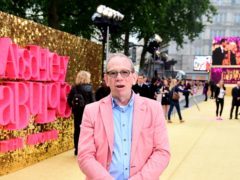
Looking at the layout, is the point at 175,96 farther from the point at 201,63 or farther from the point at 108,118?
the point at 201,63

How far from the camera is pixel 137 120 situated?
10.6 ft

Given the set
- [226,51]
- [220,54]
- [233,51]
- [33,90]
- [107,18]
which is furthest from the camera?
[220,54]

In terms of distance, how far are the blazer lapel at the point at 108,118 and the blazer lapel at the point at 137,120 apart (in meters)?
0.15

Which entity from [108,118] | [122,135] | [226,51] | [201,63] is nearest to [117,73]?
[108,118]

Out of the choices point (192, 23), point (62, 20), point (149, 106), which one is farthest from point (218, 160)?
point (192, 23)

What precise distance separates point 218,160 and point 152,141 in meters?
6.47

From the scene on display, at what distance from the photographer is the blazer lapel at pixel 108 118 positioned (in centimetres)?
317

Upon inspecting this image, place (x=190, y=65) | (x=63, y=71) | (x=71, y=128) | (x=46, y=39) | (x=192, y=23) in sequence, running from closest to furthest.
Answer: (x=46, y=39) < (x=63, y=71) < (x=71, y=128) < (x=192, y=23) < (x=190, y=65)

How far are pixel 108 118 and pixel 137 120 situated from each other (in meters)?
0.20

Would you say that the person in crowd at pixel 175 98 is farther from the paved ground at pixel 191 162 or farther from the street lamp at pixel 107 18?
the street lamp at pixel 107 18

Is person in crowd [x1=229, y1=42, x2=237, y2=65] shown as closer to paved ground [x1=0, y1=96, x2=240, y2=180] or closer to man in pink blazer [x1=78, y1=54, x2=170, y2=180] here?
paved ground [x1=0, y1=96, x2=240, y2=180]

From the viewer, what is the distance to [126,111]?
3.28 m

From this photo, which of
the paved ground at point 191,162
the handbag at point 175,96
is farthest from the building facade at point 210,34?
the paved ground at point 191,162

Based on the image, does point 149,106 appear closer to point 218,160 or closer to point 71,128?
point 218,160
